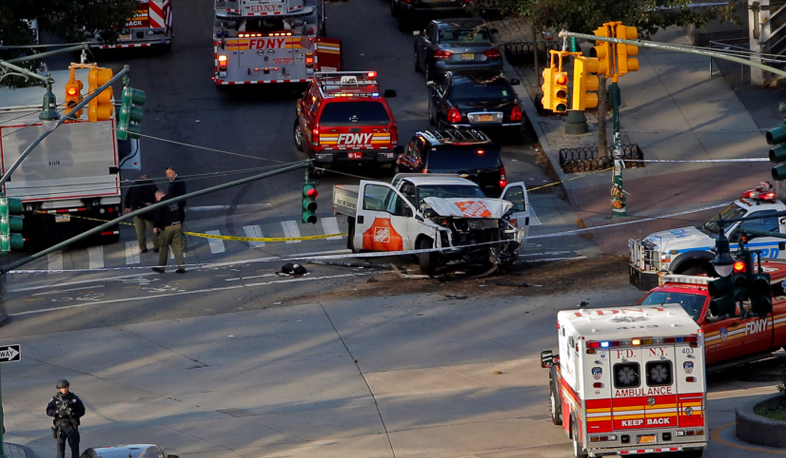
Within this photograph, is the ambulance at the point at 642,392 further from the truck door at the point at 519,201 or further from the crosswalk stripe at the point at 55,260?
the crosswalk stripe at the point at 55,260

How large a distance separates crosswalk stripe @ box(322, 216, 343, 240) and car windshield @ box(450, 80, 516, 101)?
227 inches

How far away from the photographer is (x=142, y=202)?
76.2 feet

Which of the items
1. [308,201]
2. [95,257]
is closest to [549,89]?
[308,201]

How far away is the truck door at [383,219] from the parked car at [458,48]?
10338 millimetres

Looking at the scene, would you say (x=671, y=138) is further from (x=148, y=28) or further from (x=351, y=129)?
(x=148, y=28)

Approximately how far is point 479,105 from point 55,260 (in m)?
11.4

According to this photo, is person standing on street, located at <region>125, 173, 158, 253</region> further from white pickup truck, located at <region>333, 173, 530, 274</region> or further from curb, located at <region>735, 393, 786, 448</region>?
curb, located at <region>735, 393, 786, 448</region>

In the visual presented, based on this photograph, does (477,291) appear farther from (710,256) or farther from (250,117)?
(250,117)

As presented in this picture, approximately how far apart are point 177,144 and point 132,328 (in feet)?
37.8

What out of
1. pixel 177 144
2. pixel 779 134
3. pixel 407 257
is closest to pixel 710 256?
pixel 407 257

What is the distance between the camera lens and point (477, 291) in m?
21.4

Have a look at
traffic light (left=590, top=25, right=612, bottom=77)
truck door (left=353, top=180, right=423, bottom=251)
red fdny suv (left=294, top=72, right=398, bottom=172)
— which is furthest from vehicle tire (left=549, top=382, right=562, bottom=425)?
red fdny suv (left=294, top=72, right=398, bottom=172)

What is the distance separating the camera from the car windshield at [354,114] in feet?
89.9

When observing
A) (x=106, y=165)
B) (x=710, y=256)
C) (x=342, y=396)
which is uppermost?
(x=106, y=165)
